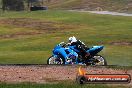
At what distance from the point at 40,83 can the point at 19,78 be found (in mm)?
1262

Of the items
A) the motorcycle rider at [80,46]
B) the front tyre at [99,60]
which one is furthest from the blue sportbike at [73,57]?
the motorcycle rider at [80,46]

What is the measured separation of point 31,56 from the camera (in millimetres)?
26672

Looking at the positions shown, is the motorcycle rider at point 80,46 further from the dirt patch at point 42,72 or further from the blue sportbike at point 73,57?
the dirt patch at point 42,72

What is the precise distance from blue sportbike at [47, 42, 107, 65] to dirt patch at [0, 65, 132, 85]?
2.41 metres

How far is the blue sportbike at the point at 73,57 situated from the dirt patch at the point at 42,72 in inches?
95.0

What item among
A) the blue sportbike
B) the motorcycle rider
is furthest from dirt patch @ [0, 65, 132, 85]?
the motorcycle rider

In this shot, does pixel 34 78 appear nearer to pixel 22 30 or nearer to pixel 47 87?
pixel 47 87

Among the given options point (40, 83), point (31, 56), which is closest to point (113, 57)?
point (31, 56)

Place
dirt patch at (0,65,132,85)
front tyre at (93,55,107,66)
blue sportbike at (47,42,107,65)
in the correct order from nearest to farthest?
dirt patch at (0,65,132,85) → front tyre at (93,55,107,66) → blue sportbike at (47,42,107,65)

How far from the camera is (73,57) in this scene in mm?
20719

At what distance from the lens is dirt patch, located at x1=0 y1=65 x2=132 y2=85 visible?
51.3ft

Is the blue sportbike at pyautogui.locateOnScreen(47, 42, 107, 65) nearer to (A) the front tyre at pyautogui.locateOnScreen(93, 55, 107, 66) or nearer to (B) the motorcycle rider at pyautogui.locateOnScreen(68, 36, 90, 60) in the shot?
(A) the front tyre at pyautogui.locateOnScreen(93, 55, 107, 66)

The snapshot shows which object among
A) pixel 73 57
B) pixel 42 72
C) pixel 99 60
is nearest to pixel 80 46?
pixel 73 57

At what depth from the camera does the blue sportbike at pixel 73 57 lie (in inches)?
813
